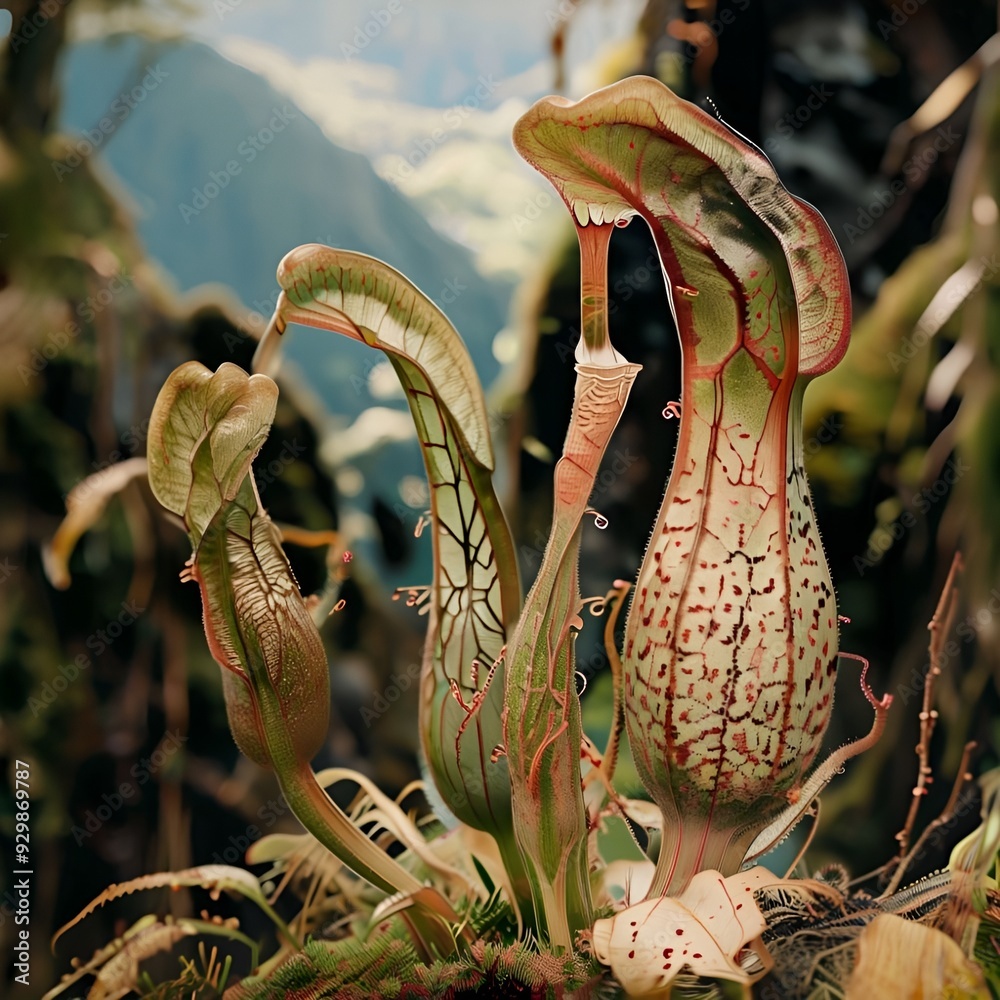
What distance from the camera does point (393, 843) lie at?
113 centimetres

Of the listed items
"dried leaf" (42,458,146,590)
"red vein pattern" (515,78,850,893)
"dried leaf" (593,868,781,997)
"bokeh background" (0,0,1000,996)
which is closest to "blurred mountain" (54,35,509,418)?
"bokeh background" (0,0,1000,996)

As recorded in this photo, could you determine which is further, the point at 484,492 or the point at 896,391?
the point at 896,391

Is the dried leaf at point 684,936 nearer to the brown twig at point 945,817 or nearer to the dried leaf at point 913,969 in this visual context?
the dried leaf at point 913,969

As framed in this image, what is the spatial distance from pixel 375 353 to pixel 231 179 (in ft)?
0.90

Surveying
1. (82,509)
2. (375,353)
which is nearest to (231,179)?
(375,353)

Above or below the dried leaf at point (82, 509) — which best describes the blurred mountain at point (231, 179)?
above

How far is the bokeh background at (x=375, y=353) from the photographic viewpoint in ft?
3.77

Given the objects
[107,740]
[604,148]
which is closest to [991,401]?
[604,148]

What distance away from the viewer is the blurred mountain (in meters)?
1.23

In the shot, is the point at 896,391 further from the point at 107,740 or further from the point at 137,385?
the point at 107,740

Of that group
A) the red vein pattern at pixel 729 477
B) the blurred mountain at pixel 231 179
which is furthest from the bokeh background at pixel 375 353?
the red vein pattern at pixel 729 477

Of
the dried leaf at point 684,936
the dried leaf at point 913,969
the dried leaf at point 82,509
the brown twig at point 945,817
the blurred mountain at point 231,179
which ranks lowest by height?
the brown twig at point 945,817

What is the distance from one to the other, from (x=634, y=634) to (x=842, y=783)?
0.62 meters

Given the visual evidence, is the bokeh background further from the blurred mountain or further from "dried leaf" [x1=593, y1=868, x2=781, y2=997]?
"dried leaf" [x1=593, y1=868, x2=781, y2=997]
